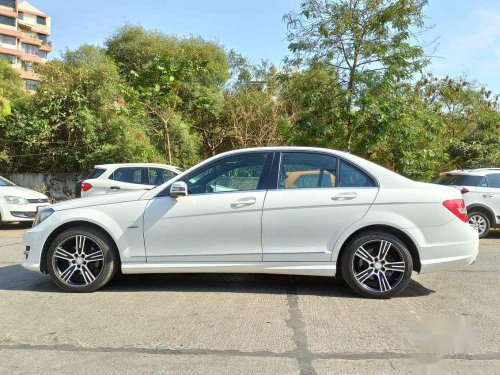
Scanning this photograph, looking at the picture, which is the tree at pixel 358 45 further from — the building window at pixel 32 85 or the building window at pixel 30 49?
the building window at pixel 30 49

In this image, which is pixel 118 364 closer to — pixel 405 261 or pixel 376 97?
pixel 405 261

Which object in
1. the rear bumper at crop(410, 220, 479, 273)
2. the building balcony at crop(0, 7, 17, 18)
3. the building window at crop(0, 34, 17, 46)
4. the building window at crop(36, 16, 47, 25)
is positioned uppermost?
the building window at crop(36, 16, 47, 25)

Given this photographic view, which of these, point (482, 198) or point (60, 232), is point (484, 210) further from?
point (60, 232)

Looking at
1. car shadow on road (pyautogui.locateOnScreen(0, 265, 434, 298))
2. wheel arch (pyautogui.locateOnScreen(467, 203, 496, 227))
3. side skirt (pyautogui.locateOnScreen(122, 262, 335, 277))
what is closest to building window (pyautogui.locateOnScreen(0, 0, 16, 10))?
wheel arch (pyautogui.locateOnScreen(467, 203, 496, 227))

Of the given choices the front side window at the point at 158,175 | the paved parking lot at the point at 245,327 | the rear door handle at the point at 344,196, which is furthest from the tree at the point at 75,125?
the rear door handle at the point at 344,196

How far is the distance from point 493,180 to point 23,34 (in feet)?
271

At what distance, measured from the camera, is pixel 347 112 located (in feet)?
42.6

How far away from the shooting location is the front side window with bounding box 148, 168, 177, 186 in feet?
41.7

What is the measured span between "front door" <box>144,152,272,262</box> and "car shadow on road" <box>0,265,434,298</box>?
548 millimetres

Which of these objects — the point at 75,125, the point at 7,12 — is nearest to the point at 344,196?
the point at 75,125

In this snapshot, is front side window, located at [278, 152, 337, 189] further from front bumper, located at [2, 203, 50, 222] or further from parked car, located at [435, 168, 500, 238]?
Answer: front bumper, located at [2, 203, 50, 222]

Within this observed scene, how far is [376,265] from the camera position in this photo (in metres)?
5.59

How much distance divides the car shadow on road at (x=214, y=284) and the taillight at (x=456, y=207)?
100 cm

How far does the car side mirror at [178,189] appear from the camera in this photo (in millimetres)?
5629
